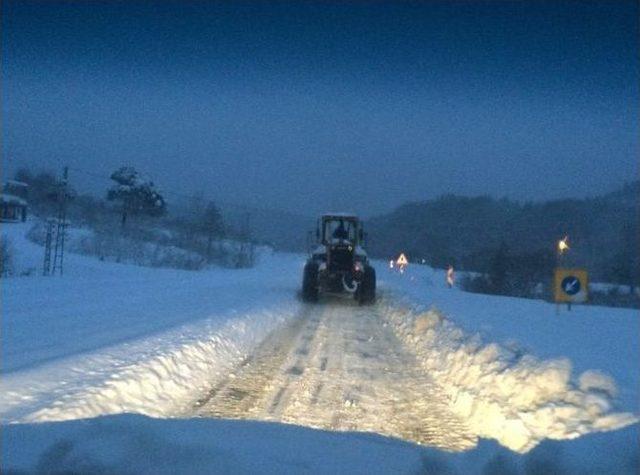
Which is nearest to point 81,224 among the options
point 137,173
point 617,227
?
point 137,173

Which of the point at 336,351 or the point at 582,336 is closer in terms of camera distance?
the point at 336,351

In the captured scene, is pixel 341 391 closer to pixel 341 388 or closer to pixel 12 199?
pixel 341 388

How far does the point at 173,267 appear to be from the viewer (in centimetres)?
4906

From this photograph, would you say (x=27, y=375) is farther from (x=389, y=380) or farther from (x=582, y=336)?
(x=582, y=336)

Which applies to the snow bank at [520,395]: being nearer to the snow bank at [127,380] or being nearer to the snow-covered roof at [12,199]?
the snow bank at [127,380]

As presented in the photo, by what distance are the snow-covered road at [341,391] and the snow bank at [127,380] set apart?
0.47 meters

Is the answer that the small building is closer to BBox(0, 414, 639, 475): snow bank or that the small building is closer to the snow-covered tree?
the snow-covered tree

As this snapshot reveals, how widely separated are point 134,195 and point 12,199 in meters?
10.4

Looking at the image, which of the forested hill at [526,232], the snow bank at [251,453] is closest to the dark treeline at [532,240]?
the forested hill at [526,232]

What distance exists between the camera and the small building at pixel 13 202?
52.9 m

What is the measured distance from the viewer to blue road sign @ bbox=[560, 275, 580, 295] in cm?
1528

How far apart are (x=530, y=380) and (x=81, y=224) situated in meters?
58.8

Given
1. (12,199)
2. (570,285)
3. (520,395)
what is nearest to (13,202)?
(12,199)

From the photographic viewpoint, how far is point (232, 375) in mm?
10500
